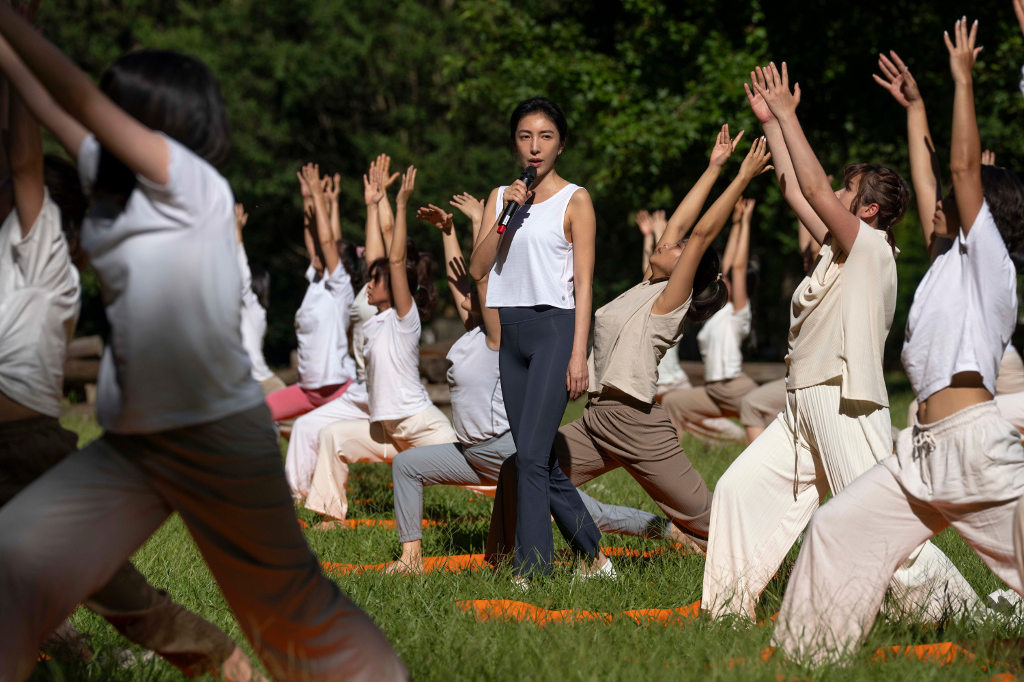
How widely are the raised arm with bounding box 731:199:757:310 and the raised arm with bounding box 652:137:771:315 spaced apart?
3.31m

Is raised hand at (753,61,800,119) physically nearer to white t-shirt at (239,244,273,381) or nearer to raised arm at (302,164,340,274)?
raised arm at (302,164,340,274)

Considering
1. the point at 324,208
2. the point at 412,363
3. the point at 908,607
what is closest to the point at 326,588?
the point at 908,607

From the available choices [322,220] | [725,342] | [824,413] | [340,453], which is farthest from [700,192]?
[725,342]

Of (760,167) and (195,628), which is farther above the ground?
(760,167)

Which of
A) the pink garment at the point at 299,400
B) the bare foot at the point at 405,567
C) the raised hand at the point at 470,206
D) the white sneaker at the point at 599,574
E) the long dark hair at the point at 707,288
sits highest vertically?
the raised hand at the point at 470,206

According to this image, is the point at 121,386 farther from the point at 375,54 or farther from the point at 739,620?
the point at 375,54

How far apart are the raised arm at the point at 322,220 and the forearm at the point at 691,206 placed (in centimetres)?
335

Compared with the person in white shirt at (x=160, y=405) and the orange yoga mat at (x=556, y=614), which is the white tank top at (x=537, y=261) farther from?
the person in white shirt at (x=160, y=405)

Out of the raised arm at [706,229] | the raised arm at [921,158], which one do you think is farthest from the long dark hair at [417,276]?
the raised arm at [921,158]

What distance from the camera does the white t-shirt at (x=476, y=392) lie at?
513cm

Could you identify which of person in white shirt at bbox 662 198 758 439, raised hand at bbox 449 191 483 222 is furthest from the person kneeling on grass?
person in white shirt at bbox 662 198 758 439

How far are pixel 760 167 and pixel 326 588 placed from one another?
2741mm

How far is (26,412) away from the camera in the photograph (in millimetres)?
2764

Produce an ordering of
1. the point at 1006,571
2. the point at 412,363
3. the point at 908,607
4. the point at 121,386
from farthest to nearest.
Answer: the point at 412,363 < the point at 908,607 < the point at 1006,571 < the point at 121,386
